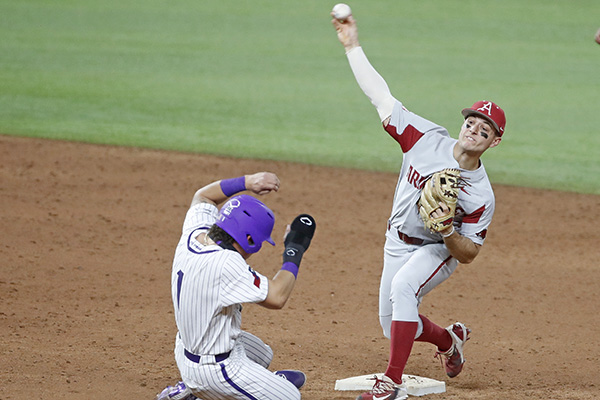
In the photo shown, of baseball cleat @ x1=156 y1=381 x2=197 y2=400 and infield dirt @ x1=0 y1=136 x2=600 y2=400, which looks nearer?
baseball cleat @ x1=156 y1=381 x2=197 y2=400

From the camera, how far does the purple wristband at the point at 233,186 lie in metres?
4.65

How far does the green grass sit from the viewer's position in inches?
441

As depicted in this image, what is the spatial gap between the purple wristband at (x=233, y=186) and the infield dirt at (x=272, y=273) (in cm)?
129

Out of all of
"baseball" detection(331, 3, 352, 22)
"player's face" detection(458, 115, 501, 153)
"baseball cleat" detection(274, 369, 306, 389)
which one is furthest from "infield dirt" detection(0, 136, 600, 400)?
"baseball" detection(331, 3, 352, 22)

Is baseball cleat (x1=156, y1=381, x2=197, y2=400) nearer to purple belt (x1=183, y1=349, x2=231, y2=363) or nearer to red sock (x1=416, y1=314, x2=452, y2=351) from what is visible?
purple belt (x1=183, y1=349, x2=231, y2=363)

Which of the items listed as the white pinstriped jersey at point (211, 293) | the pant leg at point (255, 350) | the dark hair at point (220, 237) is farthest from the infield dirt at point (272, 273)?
the dark hair at point (220, 237)

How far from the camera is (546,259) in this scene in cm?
767

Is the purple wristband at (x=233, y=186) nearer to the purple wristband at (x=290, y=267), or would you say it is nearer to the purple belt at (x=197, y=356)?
the purple wristband at (x=290, y=267)

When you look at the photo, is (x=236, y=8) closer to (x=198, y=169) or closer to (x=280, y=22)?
(x=280, y=22)

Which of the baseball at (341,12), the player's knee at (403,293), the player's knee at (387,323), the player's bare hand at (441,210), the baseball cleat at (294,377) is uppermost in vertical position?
the baseball at (341,12)

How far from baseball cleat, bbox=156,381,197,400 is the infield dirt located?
292 mm

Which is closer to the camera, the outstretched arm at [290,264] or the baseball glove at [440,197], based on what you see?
the outstretched arm at [290,264]

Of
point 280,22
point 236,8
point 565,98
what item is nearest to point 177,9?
point 236,8

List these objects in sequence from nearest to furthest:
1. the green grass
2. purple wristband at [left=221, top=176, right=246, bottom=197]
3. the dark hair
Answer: the dark hair → purple wristband at [left=221, top=176, right=246, bottom=197] → the green grass
